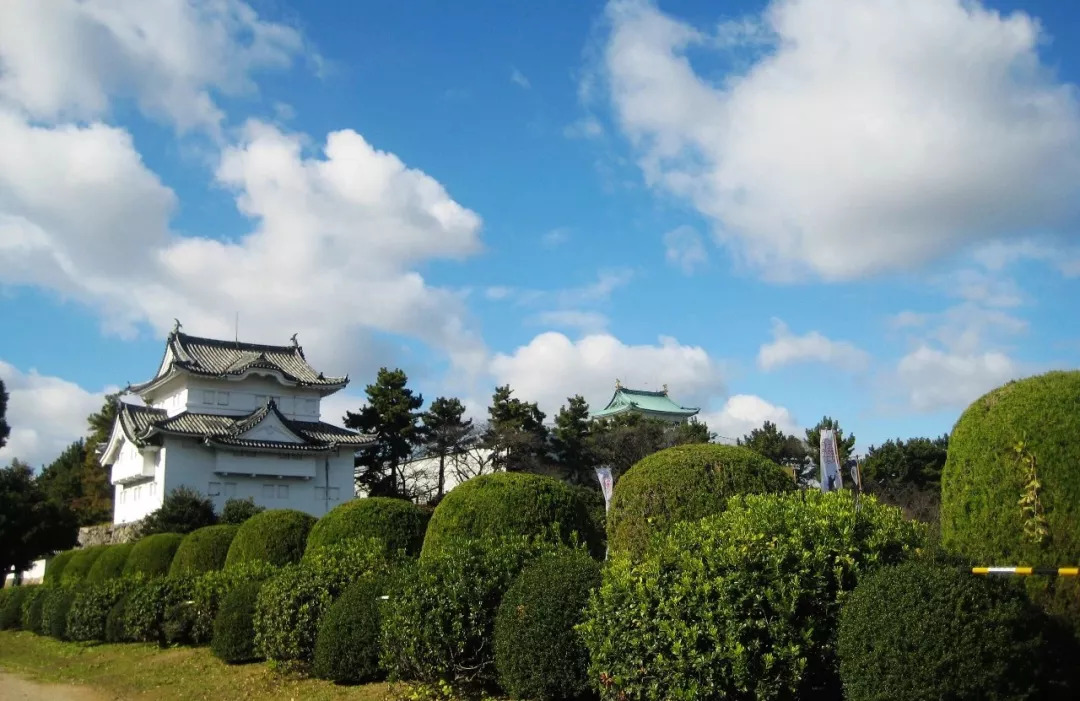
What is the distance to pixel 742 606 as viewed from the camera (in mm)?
7234

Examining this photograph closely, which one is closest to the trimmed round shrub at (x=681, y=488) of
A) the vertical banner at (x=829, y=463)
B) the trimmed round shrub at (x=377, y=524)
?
the trimmed round shrub at (x=377, y=524)

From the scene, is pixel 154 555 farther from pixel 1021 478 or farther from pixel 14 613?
pixel 1021 478

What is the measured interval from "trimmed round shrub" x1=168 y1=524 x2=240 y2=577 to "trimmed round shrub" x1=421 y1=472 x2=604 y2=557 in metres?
9.60

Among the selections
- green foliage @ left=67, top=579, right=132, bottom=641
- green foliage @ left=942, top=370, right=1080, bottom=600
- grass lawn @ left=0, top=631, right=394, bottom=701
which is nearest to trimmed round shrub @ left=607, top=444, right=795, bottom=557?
green foliage @ left=942, top=370, right=1080, bottom=600

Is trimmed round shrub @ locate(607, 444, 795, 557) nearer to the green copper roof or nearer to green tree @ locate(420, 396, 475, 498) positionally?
green tree @ locate(420, 396, 475, 498)

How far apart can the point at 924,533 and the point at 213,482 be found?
41985 millimetres

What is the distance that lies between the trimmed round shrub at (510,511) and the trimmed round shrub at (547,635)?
131 inches

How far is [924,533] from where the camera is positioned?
319 inches

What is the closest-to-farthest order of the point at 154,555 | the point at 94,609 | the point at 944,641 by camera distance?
1. the point at 944,641
2. the point at 94,609
3. the point at 154,555

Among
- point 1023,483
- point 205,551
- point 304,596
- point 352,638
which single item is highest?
point 205,551

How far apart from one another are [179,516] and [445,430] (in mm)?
16016

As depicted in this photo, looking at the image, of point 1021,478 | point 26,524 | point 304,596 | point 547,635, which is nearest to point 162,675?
point 304,596

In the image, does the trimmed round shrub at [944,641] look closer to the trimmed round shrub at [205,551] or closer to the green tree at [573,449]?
the trimmed round shrub at [205,551]

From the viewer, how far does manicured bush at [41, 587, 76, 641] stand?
72.2 feet
